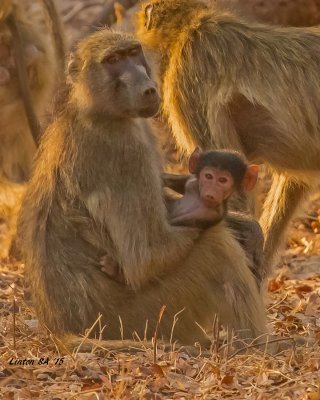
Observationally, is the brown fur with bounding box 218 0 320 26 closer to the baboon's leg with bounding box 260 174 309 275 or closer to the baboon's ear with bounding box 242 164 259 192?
the baboon's leg with bounding box 260 174 309 275

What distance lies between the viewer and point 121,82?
4.85 metres

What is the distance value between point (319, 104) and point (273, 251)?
990 mm

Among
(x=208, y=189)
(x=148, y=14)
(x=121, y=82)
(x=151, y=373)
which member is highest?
(x=148, y=14)

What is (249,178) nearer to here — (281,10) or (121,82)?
(121,82)

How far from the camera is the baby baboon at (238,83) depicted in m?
5.91

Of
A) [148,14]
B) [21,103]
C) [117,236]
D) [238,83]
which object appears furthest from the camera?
[21,103]

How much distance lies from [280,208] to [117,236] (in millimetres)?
2104

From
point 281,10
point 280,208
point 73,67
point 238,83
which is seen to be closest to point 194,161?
point 73,67

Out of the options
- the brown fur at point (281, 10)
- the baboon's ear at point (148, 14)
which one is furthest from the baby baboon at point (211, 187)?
the brown fur at point (281, 10)

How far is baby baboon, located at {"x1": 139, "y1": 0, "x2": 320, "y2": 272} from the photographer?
5.91 m

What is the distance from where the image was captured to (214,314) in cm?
495

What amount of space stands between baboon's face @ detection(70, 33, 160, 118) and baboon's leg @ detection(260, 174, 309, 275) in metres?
1.98

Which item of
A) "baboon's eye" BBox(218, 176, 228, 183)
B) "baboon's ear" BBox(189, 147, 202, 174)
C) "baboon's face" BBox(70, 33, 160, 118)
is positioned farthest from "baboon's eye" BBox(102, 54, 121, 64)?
"baboon's eye" BBox(218, 176, 228, 183)

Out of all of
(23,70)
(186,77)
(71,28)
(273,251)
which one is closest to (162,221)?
(186,77)
